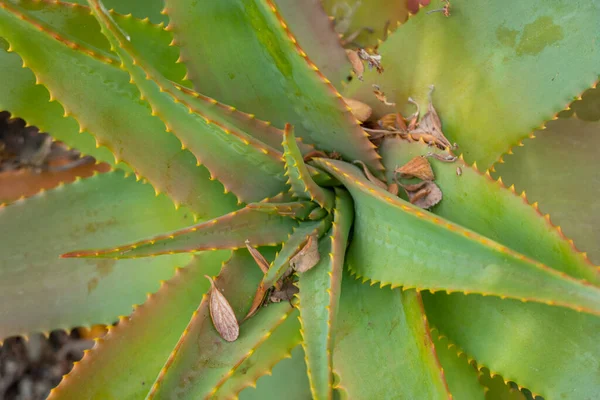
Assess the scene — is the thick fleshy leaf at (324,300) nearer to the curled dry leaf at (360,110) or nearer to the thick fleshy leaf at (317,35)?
the curled dry leaf at (360,110)

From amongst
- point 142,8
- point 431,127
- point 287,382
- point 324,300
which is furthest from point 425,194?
point 142,8

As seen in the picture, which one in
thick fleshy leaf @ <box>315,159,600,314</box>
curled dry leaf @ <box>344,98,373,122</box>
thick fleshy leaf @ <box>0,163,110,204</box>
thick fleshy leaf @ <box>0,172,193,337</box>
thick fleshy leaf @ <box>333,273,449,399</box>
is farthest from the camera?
thick fleshy leaf @ <box>0,163,110,204</box>

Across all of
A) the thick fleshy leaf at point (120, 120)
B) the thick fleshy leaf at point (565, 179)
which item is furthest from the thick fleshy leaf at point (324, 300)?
the thick fleshy leaf at point (565, 179)

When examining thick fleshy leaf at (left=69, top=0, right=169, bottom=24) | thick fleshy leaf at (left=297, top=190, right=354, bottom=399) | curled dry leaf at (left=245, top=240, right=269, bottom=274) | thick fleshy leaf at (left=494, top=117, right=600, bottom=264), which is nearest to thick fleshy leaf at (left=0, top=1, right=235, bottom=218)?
curled dry leaf at (left=245, top=240, right=269, bottom=274)

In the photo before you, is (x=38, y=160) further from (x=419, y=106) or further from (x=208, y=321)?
(x=419, y=106)

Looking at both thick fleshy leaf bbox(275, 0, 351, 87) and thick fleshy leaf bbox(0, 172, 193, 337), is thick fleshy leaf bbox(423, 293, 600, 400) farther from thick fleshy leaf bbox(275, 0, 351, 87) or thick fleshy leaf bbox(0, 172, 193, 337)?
thick fleshy leaf bbox(0, 172, 193, 337)

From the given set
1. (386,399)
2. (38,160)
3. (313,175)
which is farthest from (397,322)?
(38,160)
